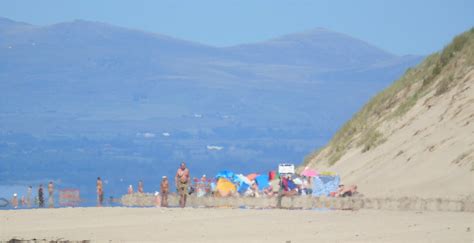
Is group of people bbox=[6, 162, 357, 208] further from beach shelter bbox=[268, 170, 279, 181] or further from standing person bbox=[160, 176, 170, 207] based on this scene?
beach shelter bbox=[268, 170, 279, 181]

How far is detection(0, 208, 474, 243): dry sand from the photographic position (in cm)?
3228

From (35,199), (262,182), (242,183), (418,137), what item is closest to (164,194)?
(242,183)

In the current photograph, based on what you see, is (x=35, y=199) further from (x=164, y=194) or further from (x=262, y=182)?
(x=164, y=194)

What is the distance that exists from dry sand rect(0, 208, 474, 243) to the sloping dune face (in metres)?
3.45

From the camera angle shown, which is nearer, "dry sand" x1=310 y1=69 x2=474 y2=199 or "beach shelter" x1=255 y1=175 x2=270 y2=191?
"dry sand" x1=310 y1=69 x2=474 y2=199

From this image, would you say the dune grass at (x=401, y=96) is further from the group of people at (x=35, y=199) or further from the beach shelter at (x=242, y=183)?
the group of people at (x=35, y=199)

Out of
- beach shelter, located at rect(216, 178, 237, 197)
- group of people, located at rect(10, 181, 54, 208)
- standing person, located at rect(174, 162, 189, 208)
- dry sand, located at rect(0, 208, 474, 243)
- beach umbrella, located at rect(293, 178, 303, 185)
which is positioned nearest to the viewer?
dry sand, located at rect(0, 208, 474, 243)

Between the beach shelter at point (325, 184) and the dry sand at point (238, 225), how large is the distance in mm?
5322

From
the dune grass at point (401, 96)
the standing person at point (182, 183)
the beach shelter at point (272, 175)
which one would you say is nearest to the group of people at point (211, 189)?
the standing person at point (182, 183)

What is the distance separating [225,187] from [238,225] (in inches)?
470

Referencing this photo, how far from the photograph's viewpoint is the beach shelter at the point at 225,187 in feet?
155

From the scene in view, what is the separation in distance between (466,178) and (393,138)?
34.5ft

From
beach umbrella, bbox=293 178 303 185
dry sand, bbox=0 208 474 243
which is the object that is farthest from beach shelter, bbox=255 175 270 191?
dry sand, bbox=0 208 474 243

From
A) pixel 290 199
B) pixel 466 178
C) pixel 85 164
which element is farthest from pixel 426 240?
pixel 85 164
